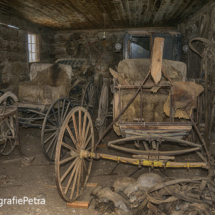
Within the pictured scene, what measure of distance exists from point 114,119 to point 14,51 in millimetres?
5292

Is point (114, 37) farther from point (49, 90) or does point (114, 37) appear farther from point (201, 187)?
point (201, 187)

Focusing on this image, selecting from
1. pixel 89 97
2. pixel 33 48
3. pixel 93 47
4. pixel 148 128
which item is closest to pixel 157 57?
pixel 148 128

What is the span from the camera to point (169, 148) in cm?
471

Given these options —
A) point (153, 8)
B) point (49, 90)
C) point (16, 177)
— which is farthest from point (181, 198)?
point (153, 8)

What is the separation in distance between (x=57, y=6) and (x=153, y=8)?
101 inches

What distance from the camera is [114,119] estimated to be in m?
3.09

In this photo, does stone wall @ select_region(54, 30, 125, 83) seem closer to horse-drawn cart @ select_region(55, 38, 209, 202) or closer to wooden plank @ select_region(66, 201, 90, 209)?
horse-drawn cart @ select_region(55, 38, 209, 202)

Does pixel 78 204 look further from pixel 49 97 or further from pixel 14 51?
pixel 14 51

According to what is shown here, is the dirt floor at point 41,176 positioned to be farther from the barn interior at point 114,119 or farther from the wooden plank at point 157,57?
the wooden plank at point 157,57

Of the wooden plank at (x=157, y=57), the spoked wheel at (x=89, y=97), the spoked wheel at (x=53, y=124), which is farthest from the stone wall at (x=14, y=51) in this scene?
the wooden plank at (x=157, y=57)

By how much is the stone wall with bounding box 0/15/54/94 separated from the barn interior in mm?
32

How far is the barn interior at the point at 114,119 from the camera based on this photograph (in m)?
2.71

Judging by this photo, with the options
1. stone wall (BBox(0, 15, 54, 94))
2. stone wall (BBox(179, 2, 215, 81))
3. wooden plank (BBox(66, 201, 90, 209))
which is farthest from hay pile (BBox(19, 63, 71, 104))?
stone wall (BBox(179, 2, 215, 81))

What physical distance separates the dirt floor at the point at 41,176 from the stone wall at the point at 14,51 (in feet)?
9.64
